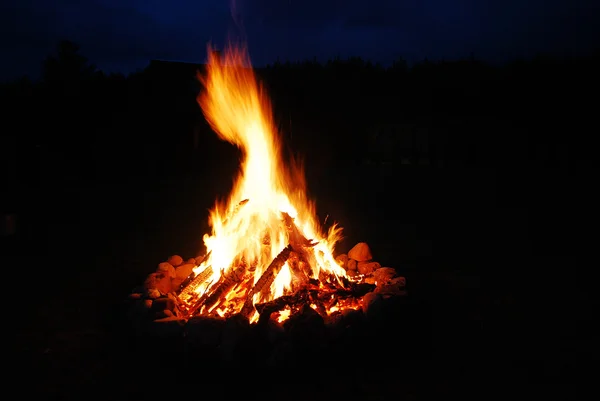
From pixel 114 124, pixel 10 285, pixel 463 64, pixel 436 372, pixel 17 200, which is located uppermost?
pixel 463 64

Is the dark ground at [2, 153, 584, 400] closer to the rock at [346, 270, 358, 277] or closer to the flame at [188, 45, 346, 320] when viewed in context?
the rock at [346, 270, 358, 277]

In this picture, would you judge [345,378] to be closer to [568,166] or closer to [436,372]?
[436,372]

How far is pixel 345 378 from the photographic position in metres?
3.53

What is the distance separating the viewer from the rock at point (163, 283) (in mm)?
4724

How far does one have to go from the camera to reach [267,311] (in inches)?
149

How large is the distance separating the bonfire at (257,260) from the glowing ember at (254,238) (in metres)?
0.01

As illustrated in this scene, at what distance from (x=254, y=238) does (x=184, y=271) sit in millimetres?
1087

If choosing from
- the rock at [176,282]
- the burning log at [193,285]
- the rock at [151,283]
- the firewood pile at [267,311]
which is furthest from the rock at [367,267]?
the rock at [151,283]

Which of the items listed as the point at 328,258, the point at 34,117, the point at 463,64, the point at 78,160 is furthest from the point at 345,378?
the point at 34,117

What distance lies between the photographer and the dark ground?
3.48 meters

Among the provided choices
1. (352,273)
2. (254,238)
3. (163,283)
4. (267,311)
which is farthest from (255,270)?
(352,273)

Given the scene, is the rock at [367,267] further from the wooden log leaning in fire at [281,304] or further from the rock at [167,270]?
the rock at [167,270]

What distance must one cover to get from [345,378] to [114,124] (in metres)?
11.7

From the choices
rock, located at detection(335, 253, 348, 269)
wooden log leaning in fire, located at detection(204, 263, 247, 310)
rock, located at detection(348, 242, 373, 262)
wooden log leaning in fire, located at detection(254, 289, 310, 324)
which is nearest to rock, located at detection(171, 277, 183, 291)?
wooden log leaning in fire, located at detection(204, 263, 247, 310)
